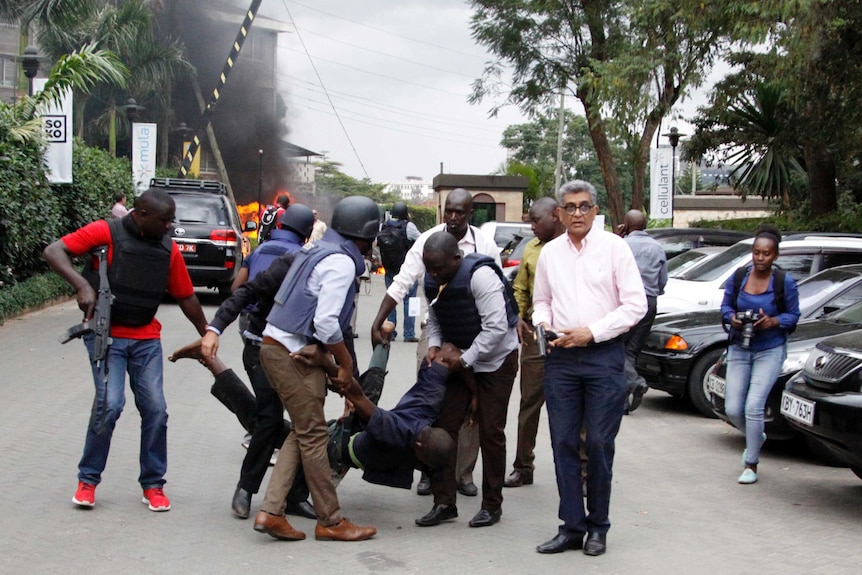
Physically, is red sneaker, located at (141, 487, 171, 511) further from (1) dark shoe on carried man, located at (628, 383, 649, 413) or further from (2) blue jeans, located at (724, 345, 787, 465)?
(1) dark shoe on carried man, located at (628, 383, 649, 413)

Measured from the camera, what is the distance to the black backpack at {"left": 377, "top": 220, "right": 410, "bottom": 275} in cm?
1292

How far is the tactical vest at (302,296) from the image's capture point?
541 cm

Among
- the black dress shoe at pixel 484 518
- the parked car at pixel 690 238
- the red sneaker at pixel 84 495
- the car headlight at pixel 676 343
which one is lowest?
the black dress shoe at pixel 484 518

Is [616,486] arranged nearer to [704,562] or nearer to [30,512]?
[704,562]

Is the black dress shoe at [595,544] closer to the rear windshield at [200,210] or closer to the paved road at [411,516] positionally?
the paved road at [411,516]

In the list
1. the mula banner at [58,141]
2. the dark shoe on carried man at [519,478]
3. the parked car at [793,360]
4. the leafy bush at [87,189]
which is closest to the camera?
the dark shoe on carried man at [519,478]

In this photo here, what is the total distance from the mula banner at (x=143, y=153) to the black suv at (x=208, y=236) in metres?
6.96

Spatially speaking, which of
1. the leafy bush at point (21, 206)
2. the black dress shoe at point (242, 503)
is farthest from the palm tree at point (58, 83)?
the black dress shoe at point (242, 503)

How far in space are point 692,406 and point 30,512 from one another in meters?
6.80

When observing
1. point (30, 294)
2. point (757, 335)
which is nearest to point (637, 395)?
point (757, 335)

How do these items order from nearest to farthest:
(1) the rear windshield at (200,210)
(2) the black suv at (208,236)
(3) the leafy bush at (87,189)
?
(2) the black suv at (208,236)
(1) the rear windshield at (200,210)
(3) the leafy bush at (87,189)

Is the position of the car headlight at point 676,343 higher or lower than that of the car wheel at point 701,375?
higher

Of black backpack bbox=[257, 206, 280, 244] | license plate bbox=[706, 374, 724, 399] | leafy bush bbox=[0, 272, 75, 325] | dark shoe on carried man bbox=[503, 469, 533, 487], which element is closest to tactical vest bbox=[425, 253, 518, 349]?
dark shoe on carried man bbox=[503, 469, 533, 487]

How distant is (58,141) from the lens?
658 inches
